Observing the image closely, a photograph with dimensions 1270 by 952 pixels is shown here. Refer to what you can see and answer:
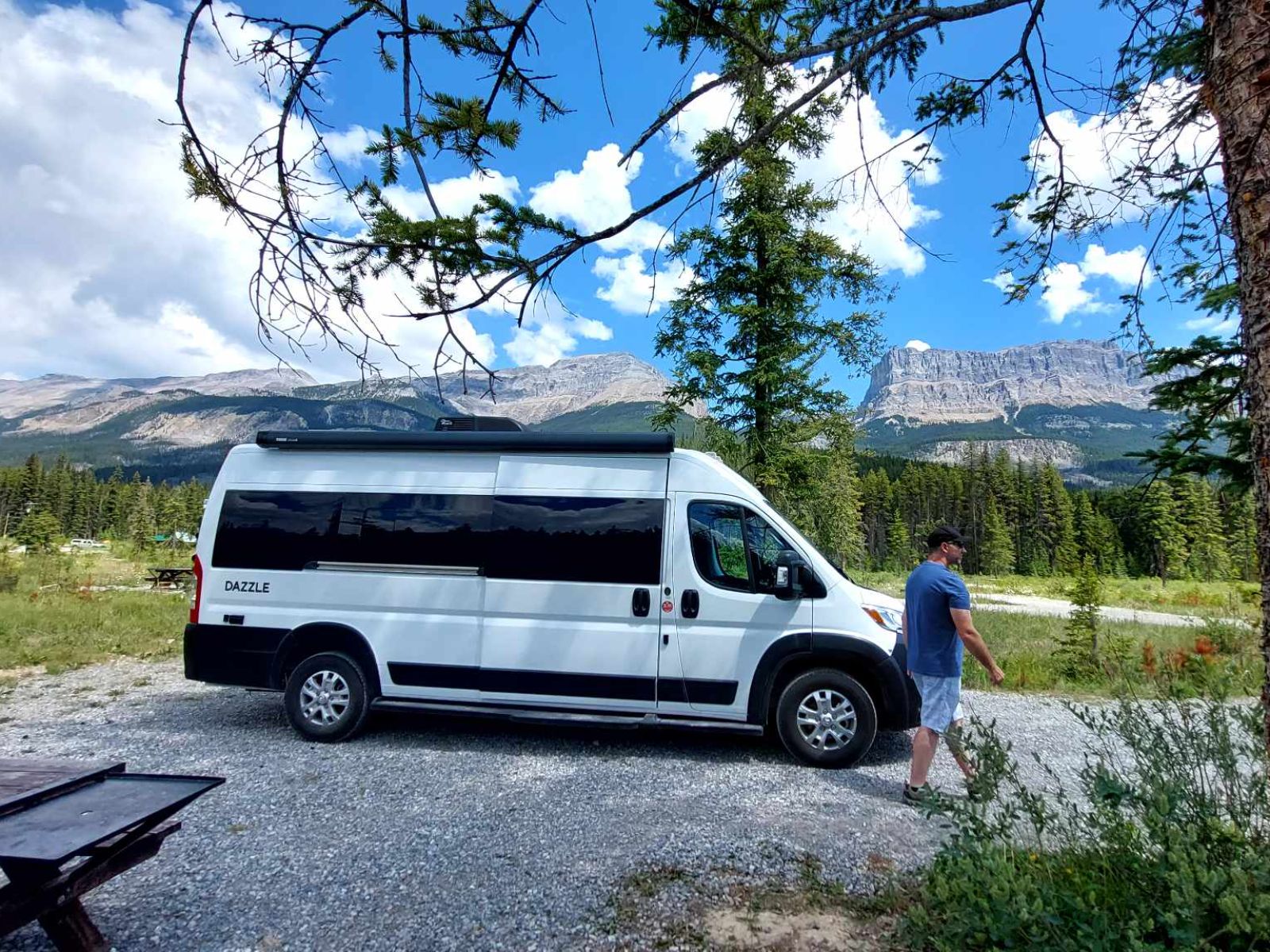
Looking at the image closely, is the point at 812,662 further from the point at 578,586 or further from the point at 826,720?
the point at 578,586

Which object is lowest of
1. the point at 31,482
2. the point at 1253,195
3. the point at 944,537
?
the point at 944,537

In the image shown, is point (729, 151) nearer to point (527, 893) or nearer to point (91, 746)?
point (527, 893)

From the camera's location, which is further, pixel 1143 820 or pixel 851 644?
pixel 851 644

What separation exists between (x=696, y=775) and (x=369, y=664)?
Result: 10.5 feet

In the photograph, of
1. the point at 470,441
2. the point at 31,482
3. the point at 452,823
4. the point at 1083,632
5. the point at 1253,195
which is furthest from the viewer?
the point at 31,482

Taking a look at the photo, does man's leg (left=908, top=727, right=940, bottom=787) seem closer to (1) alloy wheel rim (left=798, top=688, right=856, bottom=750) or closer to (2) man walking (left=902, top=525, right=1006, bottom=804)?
(2) man walking (left=902, top=525, right=1006, bottom=804)

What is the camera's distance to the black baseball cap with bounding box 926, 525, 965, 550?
16.6ft

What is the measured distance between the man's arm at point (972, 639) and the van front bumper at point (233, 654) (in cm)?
585

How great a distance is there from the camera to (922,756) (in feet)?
15.8

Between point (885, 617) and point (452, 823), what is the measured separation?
388 centimetres

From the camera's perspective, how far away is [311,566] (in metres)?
6.35

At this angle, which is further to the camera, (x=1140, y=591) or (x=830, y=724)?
(x=1140, y=591)

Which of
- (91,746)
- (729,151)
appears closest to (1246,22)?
(729,151)

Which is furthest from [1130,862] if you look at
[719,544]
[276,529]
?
[276,529]
